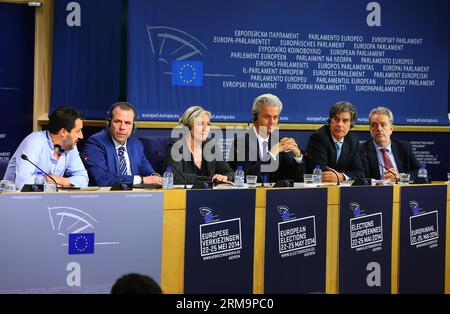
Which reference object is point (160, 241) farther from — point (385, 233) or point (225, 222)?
point (385, 233)

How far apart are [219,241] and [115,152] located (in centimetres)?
131

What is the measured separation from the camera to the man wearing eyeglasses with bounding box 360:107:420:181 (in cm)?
568

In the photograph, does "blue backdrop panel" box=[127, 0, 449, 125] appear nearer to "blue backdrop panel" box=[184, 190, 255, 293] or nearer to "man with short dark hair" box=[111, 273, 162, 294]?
"blue backdrop panel" box=[184, 190, 255, 293]

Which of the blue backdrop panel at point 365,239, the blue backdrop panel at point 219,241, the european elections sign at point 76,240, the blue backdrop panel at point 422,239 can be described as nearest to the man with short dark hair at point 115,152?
the blue backdrop panel at point 219,241

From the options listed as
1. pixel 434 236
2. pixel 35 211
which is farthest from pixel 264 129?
pixel 35 211

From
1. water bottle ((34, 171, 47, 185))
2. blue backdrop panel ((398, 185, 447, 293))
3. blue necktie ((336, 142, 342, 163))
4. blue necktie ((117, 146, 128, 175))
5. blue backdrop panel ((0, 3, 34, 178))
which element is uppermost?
blue backdrop panel ((0, 3, 34, 178))

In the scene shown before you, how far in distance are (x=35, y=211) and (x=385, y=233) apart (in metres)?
2.28

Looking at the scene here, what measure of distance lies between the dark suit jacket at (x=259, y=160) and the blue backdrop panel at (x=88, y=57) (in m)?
1.58

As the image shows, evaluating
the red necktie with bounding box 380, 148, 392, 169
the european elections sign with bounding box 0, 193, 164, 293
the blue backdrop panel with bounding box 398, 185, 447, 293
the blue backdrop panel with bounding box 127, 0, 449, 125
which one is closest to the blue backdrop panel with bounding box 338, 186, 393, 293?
the blue backdrop panel with bounding box 398, 185, 447, 293

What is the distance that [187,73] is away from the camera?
253 inches

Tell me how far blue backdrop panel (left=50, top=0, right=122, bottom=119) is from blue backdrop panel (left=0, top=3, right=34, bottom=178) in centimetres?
23

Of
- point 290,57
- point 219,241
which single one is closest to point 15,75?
point 290,57

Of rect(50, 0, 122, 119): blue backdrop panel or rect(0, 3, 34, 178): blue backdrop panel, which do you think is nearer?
rect(0, 3, 34, 178): blue backdrop panel

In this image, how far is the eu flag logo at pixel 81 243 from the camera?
3.71 meters
